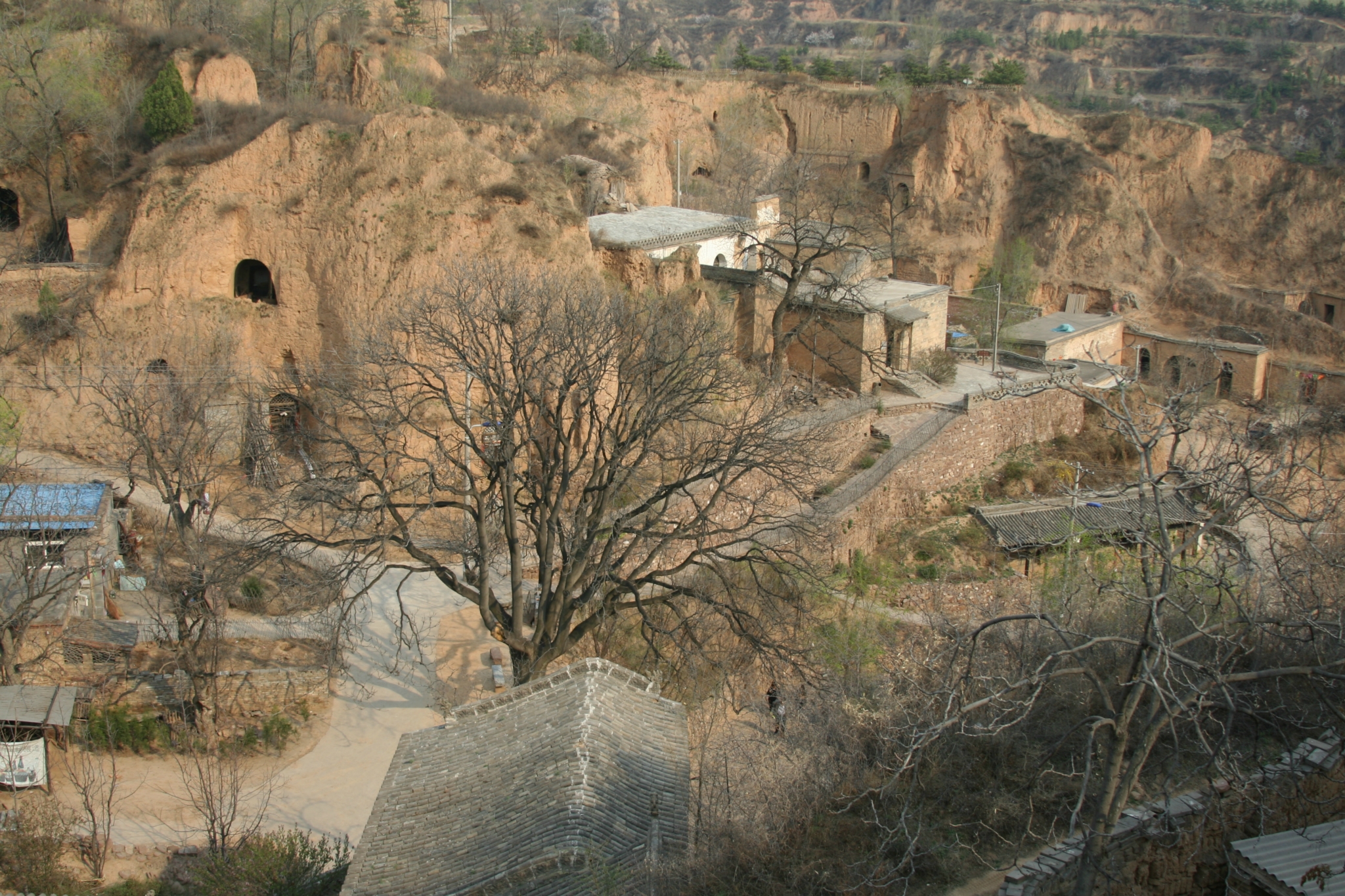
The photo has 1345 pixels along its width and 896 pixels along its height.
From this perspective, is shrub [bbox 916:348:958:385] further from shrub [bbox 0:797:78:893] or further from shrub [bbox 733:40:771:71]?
shrub [bbox 733:40:771:71]

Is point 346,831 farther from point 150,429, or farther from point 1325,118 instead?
point 1325,118

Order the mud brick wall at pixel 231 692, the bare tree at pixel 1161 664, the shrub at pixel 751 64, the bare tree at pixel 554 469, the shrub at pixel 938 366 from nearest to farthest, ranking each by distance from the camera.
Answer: the bare tree at pixel 1161 664 < the bare tree at pixel 554 469 < the mud brick wall at pixel 231 692 < the shrub at pixel 938 366 < the shrub at pixel 751 64

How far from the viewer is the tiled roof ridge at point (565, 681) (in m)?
13.0

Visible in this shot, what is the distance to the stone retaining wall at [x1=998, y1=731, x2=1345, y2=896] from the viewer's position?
30.4 feet

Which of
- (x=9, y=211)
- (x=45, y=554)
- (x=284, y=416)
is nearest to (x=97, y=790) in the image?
(x=45, y=554)

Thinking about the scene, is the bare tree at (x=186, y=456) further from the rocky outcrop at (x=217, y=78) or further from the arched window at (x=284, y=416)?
the rocky outcrop at (x=217, y=78)

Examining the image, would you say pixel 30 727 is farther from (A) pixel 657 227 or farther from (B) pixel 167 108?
(A) pixel 657 227

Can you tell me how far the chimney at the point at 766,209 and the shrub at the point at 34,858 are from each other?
28.8 metres

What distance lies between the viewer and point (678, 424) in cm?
2105

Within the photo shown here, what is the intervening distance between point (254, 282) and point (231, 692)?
12.1m

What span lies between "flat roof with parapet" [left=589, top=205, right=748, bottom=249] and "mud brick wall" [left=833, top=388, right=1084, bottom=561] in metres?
8.31

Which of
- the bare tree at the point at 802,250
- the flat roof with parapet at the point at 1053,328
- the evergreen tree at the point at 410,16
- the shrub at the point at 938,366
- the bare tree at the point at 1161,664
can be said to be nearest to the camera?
the bare tree at the point at 1161,664

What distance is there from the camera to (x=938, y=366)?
30.2 m

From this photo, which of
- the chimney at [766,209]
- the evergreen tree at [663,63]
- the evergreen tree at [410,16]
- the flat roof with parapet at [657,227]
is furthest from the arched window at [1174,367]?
the evergreen tree at [410,16]
